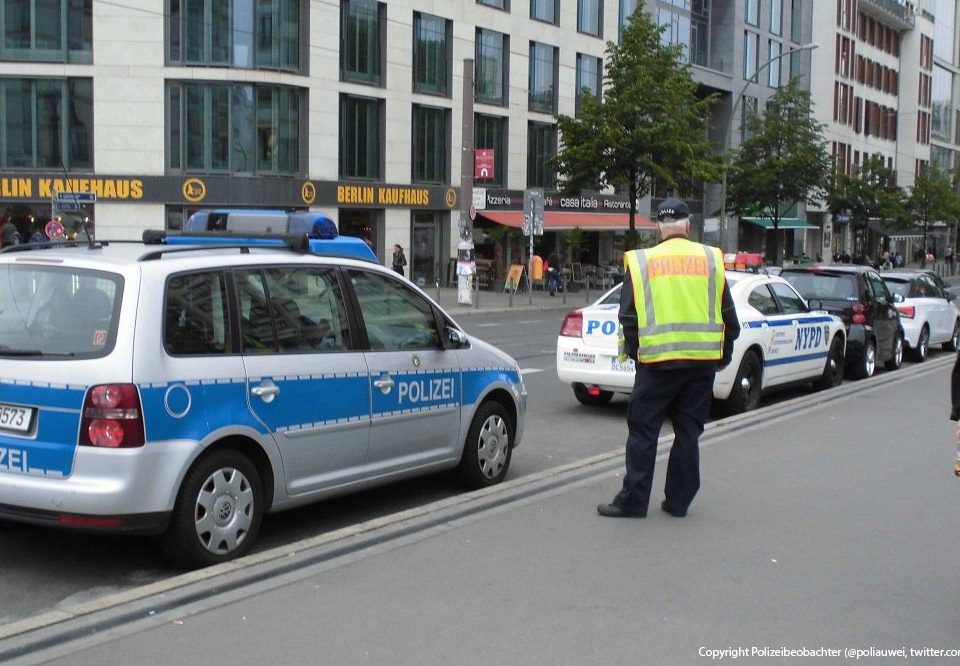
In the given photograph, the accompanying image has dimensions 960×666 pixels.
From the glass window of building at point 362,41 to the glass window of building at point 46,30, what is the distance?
7.56 m

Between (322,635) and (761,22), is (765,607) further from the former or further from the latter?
(761,22)

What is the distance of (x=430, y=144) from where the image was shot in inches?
1593

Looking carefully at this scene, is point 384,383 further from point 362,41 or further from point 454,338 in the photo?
point 362,41

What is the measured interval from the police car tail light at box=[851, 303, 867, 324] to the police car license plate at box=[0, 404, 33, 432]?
12.1 meters

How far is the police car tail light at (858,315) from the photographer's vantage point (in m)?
15.5

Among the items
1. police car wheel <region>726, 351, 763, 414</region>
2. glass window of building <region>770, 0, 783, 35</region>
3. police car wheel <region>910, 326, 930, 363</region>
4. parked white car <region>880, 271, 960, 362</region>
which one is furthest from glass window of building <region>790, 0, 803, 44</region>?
police car wheel <region>726, 351, 763, 414</region>

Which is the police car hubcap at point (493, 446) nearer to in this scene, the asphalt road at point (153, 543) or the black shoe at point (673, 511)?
the asphalt road at point (153, 543)

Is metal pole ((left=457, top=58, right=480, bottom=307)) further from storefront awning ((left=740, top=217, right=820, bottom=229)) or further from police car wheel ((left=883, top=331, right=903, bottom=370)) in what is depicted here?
storefront awning ((left=740, top=217, right=820, bottom=229))

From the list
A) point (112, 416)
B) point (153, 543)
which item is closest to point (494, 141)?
point (153, 543)

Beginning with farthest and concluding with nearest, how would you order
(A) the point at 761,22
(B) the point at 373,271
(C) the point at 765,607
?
1. (A) the point at 761,22
2. (B) the point at 373,271
3. (C) the point at 765,607

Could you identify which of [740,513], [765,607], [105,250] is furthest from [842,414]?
[105,250]

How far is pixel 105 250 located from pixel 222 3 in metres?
29.0

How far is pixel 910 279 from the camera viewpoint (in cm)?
1984

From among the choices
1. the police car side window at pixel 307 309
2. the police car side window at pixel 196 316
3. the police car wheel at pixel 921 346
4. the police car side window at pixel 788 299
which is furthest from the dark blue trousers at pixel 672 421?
the police car wheel at pixel 921 346
